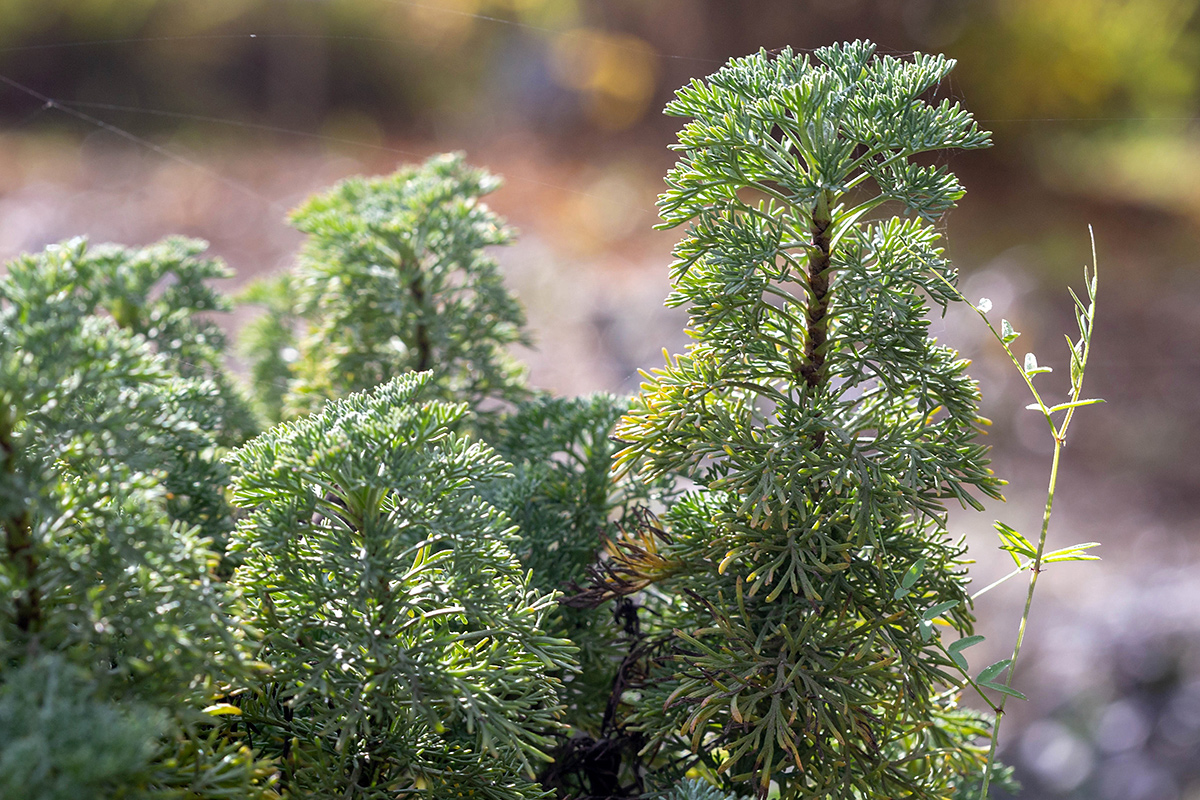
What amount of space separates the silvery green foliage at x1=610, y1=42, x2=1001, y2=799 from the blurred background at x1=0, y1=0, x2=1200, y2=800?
67 centimetres

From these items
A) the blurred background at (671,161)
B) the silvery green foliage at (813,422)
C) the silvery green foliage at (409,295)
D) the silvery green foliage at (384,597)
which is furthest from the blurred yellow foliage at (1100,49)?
the silvery green foliage at (384,597)

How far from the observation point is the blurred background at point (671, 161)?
1.42 metres

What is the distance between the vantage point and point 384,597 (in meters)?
0.34

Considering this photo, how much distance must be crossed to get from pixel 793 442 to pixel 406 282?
368 mm

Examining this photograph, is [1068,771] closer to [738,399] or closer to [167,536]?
[738,399]

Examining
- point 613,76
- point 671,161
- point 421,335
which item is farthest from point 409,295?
point 613,76

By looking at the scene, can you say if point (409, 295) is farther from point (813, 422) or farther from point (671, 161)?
point (671, 161)

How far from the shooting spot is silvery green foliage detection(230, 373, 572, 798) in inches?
13.3

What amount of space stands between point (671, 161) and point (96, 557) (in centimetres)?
226

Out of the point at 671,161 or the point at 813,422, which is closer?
the point at 813,422

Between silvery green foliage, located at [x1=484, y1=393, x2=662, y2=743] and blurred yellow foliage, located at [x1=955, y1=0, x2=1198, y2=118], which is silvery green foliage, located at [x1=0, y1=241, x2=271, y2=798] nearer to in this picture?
silvery green foliage, located at [x1=484, y1=393, x2=662, y2=743]

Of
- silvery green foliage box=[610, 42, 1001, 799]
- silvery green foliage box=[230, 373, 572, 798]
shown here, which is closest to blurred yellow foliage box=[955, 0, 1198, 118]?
silvery green foliage box=[610, 42, 1001, 799]

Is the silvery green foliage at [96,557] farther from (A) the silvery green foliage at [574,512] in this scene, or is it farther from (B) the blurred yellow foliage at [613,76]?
(B) the blurred yellow foliage at [613,76]

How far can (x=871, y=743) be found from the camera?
0.39m
